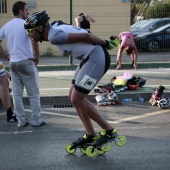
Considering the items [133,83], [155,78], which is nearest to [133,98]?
[133,83]

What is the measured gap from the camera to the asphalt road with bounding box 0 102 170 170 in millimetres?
5770

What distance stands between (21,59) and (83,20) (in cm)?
594

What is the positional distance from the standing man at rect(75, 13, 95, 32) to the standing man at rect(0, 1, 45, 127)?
5.45 m

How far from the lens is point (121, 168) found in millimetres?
5586

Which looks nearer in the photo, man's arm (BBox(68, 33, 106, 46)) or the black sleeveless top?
man's arm (BBox(68, 33, 106, 46))

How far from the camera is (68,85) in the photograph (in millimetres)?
11328

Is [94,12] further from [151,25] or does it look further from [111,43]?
[111,43]

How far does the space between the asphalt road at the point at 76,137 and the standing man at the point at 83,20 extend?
14.8ft

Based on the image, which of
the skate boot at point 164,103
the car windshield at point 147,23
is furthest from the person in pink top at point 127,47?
the skate boot at point 164,103

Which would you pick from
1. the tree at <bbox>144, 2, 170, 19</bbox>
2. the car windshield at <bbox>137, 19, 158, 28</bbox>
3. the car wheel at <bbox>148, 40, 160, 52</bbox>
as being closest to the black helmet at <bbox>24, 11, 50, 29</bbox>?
the car wheel at <bbox>148, 40, 160, 52</bbox>

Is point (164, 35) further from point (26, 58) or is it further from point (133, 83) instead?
point (26, 58)

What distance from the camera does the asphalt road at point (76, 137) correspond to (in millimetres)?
5770

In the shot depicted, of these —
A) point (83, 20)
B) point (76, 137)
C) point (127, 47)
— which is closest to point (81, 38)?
point (76, 137)

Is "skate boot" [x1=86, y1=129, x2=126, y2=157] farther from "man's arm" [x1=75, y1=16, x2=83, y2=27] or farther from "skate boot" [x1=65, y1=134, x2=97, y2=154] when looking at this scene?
"man's arm" [x1=75, y1=16, x2=83, y2=27]
